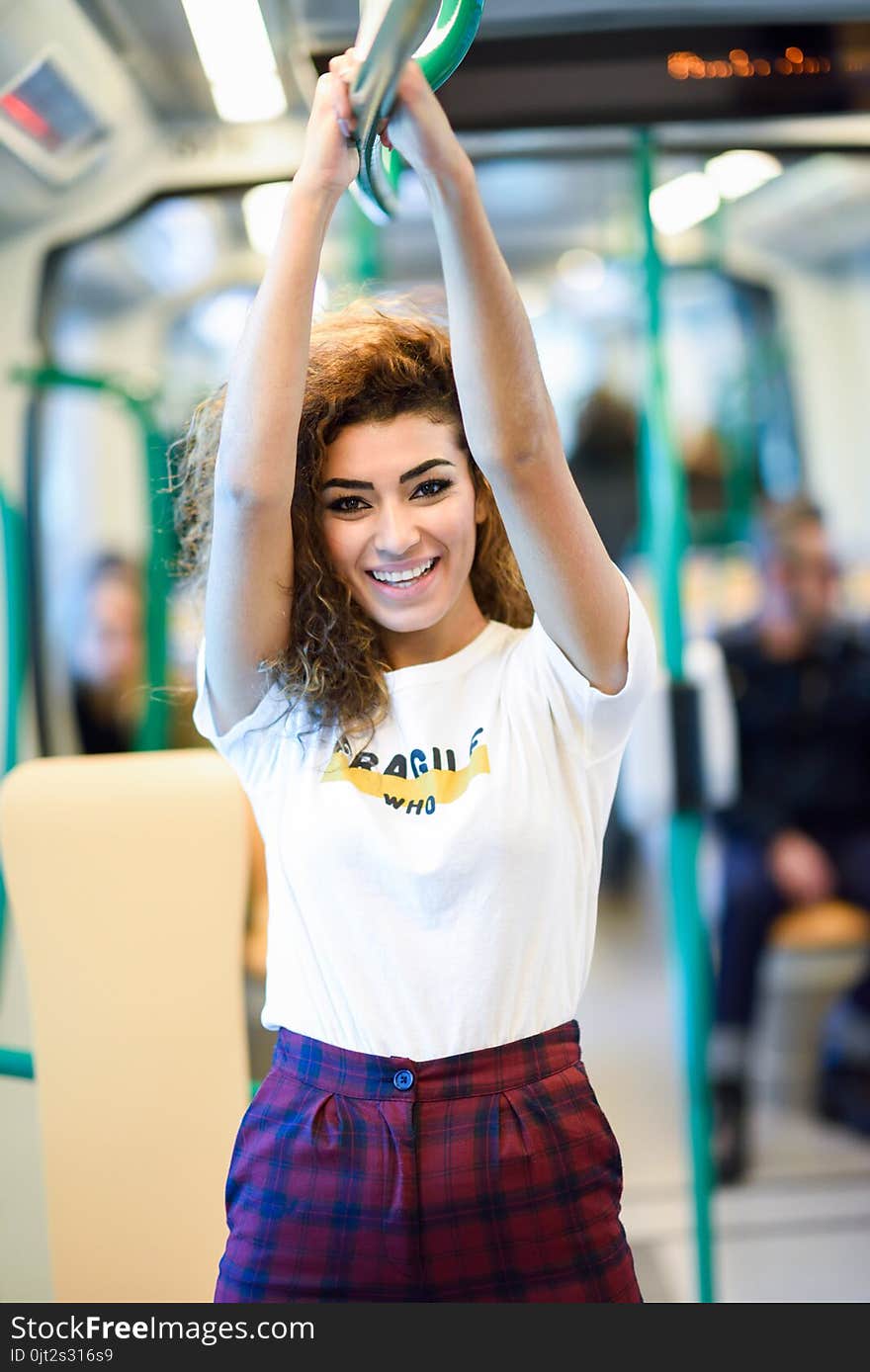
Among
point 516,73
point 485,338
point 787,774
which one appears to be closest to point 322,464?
point 485,338

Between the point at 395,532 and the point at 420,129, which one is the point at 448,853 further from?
the point at 420,129

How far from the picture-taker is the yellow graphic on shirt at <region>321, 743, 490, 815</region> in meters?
0.86

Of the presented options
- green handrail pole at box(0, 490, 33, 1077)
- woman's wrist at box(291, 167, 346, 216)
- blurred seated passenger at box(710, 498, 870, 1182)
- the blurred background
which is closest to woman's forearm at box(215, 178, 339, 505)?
woman's wrist at box(291, 167, 346, 216)

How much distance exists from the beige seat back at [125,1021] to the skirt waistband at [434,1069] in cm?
33

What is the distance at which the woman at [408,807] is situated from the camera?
0.81 m

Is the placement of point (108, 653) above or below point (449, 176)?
below

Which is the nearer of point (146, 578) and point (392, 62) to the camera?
point (392, 62)

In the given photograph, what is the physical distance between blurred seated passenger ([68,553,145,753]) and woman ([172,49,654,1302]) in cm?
99

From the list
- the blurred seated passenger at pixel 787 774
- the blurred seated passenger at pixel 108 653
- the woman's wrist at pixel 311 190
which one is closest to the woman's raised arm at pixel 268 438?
the woman's wrist at pixel 311 190

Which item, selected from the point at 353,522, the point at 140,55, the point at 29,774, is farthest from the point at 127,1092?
the point at 140,55

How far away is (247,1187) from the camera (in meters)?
0.88

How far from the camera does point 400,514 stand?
0.87m

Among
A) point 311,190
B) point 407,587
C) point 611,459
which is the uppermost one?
point 611,459

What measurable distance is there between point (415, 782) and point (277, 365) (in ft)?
0.96
